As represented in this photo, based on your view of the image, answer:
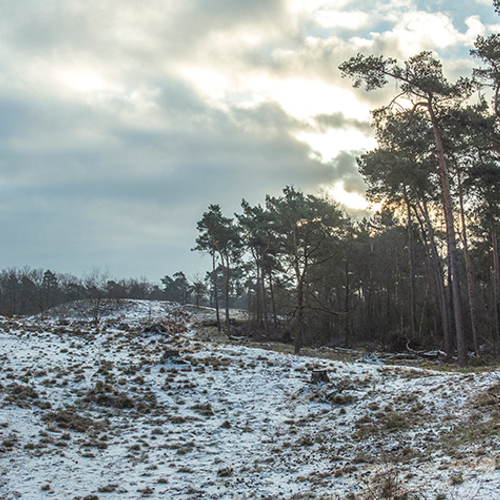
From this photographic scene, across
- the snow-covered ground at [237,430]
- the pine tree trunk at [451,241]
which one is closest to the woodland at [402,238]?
the pine tree trunk at [451,241]

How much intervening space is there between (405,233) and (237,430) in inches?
1129

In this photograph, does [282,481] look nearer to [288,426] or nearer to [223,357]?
[288,426]

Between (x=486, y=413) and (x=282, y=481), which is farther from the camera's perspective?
(x=486, y=413)

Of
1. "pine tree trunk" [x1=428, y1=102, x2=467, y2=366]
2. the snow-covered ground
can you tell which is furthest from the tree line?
the snow-covered ground

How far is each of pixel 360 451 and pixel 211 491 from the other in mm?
Answer: 2847

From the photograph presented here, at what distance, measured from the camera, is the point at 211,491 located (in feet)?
20.8

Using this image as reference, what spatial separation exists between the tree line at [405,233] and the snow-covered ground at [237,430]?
21.6ft

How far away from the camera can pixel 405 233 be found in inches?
1347

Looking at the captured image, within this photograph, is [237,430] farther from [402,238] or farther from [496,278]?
[402,238]

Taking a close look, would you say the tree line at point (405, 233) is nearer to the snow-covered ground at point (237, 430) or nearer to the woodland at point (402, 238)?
the woodland at point (402, 238)

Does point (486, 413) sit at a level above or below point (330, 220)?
below

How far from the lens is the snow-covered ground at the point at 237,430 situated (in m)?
6.02

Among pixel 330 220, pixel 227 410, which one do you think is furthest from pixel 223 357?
pixel 330 220

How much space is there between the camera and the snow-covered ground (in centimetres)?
602
